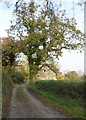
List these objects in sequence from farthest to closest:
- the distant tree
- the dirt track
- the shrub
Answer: the shrub
the distant tree
the dirt track

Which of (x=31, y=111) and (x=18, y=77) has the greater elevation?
(x=18, y=77)

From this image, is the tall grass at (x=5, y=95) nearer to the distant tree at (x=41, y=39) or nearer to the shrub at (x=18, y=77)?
the distant tree at (x=41, y=39)

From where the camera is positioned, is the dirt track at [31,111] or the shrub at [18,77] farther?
the shrub at [18,77]

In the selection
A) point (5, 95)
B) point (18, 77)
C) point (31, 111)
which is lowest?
point (31, 111)

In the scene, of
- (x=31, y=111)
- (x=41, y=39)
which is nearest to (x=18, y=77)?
(x=41, y=39)

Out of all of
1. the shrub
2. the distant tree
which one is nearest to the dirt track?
the distant tree

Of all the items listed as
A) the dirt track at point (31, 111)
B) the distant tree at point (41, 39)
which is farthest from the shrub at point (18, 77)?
the dirt track at point (31, 111)

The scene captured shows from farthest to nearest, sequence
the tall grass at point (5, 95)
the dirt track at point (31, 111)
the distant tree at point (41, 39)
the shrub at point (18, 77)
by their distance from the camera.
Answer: the shrub at point (18, 77)
the distant tree at point (41, 39)
the tall grass at point (5, 95)
the dirt track at point (31, 111)

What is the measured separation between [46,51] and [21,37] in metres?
4.65

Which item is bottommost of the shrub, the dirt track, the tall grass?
the dirt track

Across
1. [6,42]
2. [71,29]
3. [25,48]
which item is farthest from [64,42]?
[6,42]

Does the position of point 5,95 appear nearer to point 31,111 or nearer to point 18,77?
point 31,111

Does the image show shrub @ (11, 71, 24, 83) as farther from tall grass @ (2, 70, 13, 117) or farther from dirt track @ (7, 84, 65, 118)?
dirt track @ (7, 84, 65, 118)

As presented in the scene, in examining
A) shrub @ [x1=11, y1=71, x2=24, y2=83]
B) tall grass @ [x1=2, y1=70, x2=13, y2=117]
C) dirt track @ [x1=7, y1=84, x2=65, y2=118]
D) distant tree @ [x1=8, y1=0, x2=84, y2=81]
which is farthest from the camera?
shrub @ [x1=11, y1=71, x2=24, y2=83]
